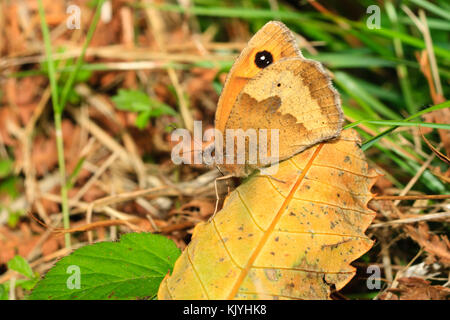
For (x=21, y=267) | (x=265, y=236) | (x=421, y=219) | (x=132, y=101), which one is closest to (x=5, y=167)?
(x=132, y=101)

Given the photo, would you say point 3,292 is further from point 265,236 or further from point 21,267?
point 265,236

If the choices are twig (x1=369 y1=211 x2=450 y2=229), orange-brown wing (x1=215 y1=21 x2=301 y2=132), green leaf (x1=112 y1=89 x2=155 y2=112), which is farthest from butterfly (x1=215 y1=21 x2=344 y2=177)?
green leaf (x1=112 y1=89 x2=155 y2=112)

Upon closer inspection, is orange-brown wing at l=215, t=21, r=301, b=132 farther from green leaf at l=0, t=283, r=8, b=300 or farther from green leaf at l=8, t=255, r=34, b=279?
green leaf at l=0, t=283, r=8, b=300

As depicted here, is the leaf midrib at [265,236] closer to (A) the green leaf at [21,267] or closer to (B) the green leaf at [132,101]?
(A) the green leaf at [21,267]

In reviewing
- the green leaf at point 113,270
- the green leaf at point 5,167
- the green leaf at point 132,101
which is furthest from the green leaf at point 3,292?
the green leaf at point 132,101
